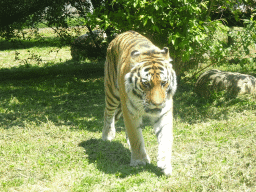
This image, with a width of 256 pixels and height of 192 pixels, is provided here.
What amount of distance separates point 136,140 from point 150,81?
79 cm

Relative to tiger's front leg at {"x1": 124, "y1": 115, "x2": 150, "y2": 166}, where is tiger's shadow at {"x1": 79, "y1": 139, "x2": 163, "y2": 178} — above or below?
below

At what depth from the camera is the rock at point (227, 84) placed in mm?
6520

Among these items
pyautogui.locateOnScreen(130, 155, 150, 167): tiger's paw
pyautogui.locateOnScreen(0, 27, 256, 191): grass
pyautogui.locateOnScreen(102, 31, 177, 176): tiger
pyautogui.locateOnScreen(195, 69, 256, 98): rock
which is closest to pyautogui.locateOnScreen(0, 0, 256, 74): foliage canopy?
pyautogui.locateOnScreen(195, 69, 256, 98): rock

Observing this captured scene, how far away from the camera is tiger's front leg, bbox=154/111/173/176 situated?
3539mm

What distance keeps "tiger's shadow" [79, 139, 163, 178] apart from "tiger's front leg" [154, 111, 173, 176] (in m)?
0.20

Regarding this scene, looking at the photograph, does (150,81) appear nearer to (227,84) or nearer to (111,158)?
(111,158)

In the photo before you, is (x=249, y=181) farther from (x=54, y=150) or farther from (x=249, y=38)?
(x=249, y=38)

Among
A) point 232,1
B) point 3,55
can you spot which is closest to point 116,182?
point 232,1

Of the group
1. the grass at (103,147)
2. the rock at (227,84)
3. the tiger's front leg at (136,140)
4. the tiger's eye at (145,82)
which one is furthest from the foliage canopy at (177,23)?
the tiger's front leg at (136,140)

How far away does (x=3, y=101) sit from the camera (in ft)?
24.2

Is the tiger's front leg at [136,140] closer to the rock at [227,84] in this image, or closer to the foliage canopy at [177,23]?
the foliage canopy at [177,23]

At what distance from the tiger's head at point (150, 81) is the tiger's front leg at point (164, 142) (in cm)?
15

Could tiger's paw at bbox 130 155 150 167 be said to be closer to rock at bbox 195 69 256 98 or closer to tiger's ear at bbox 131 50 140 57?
tiger's ear at bbox 131 50 140 57

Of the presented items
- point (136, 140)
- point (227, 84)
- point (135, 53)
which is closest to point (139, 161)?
point (136, 140)
